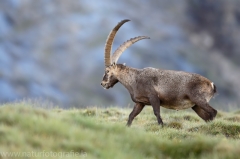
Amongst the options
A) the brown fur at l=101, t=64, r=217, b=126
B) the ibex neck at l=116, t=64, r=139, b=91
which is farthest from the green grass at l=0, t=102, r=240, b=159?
the ibex neck at l=116, t=64, r=139, b=91

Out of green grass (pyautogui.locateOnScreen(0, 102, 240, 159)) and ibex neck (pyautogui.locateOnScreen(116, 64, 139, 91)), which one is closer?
green grass (pyautogui.locateOnScreen(0, 102, 240, 159))

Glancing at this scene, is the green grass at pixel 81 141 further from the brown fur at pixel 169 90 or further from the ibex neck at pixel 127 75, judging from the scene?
the ibex neck at pixel 127 75

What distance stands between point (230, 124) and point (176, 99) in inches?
73.4

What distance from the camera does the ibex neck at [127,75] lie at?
50.2ft

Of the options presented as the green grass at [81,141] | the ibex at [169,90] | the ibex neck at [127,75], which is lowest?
the green grass at [81,141]

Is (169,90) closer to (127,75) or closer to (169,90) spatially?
(169,90)

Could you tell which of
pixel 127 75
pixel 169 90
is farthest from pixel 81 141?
pixel 127 75

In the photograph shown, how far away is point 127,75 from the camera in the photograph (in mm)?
15438

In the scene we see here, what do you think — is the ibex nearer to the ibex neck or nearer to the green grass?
the ibex neck

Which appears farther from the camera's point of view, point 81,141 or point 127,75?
point 127,75

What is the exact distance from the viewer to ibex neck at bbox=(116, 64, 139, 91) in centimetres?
1530

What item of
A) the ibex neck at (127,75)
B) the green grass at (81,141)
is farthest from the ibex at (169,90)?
the green grass at (81,141)

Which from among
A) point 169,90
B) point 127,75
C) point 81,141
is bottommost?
point 81,141

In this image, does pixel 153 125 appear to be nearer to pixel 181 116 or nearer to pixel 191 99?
pixel 191 99
